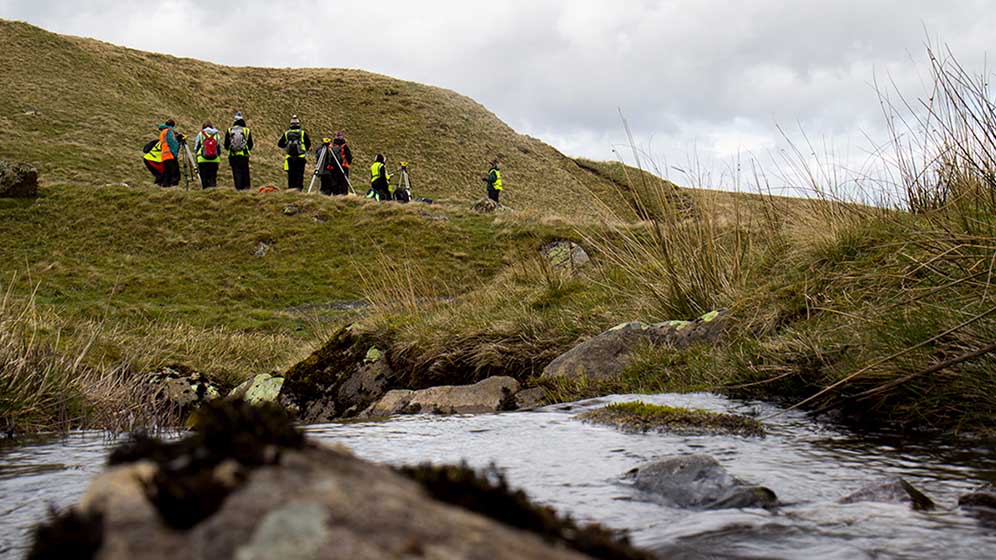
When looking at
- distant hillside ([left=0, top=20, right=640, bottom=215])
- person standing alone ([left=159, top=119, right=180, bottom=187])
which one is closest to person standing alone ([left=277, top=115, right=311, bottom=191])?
person standing alone ([left=159, top=119, right=180, bottom=187])

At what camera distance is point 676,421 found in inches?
198

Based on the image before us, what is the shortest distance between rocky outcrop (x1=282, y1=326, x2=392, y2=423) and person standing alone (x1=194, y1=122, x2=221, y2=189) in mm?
19527

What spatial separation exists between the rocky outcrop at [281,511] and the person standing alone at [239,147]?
27109 mm

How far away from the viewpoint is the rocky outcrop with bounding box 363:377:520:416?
23.3 feet

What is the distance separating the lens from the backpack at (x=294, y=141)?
93.4 feet

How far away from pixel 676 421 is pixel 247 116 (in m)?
58.9

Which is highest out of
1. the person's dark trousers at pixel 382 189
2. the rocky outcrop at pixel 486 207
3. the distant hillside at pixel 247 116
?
the distant hillside at pixel 247 116

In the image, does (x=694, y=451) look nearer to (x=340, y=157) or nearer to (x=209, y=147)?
(x=209, y=147)

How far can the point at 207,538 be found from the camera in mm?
1074

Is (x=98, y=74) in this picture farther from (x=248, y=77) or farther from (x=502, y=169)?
(x=502, y=169)

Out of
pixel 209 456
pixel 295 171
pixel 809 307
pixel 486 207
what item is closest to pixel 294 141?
pixel 295 171

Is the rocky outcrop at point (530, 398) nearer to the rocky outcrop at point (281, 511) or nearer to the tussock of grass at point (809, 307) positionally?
the tussock of grass at point (809, 307)

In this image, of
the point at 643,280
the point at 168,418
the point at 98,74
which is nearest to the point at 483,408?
the point at 643,280

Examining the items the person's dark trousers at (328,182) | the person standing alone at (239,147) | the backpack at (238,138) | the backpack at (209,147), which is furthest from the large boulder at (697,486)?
the person's dark trousers at (328,182)
